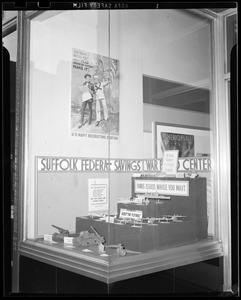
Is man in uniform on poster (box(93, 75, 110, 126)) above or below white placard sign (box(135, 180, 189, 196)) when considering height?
above

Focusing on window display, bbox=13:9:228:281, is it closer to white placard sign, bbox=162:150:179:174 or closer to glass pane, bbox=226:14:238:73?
white placard sign, bbox=162:150:179:174

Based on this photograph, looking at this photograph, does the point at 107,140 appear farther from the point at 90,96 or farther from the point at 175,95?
the point at 175,95

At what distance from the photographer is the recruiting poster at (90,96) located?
6.59ft

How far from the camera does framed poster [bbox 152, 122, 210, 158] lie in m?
2.14

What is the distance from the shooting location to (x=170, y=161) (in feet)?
7.10

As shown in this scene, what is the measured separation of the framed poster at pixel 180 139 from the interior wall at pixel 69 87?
2.1 inches

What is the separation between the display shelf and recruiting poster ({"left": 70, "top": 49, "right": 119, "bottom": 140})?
2.01 feet

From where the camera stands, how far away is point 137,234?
1.87 meters

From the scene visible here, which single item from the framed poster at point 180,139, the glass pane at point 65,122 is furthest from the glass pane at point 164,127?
the glass pane at point 65,122

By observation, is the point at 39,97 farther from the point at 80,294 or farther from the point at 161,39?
the point at 80,294

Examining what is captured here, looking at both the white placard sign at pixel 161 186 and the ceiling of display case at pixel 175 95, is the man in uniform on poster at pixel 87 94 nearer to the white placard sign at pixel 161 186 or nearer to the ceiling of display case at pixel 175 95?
the ceiling of display case at pixel 175 95

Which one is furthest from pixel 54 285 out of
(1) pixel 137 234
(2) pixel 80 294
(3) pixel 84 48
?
(3) pixel 84 48

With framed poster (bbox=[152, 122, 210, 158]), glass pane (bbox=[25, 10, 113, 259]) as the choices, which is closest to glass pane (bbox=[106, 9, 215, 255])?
framed poster (bbox=[152, 122, 210, 158])

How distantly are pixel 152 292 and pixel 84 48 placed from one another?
1.28m
